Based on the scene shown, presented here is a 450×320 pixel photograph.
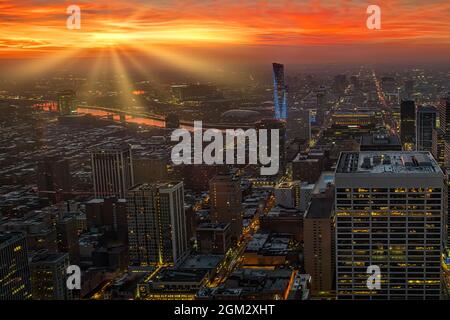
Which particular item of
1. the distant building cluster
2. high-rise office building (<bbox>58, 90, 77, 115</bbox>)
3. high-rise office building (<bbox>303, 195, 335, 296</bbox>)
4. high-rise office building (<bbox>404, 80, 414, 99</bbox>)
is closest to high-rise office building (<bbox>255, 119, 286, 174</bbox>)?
the distant building cluster

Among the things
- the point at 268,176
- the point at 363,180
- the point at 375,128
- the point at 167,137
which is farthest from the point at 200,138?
the point at 375,128

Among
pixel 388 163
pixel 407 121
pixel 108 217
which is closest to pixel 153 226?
pixel 108 217

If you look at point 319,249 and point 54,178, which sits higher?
point 54,178

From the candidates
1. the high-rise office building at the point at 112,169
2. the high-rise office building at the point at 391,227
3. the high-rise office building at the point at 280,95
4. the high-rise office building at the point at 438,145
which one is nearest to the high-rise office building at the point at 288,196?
the high-rise office building at the point at 280,95

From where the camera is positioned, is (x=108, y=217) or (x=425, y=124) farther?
(x=425, y=124)

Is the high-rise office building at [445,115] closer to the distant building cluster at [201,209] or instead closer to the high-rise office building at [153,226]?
the distant building cluster at [201,209]

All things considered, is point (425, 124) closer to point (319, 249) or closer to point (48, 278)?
point (319, 249)
